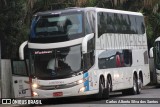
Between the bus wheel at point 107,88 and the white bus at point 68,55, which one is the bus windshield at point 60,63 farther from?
the bus wheel at point 107,88

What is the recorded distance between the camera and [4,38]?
28.8m

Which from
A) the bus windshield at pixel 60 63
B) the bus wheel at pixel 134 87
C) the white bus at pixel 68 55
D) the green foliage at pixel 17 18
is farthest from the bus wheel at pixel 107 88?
the green foliage at pixel 17 18

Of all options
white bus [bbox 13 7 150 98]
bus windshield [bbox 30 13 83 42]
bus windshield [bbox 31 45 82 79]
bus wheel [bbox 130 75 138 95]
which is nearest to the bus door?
white bus [bbox 13 7 150 98]

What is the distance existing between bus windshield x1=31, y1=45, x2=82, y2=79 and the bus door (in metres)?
1.65

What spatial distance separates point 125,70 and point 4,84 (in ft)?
22.1

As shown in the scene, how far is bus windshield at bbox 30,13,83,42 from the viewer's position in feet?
79.4

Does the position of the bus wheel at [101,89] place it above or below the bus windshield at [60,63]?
below

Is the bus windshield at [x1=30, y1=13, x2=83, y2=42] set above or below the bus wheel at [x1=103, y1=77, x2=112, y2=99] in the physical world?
above

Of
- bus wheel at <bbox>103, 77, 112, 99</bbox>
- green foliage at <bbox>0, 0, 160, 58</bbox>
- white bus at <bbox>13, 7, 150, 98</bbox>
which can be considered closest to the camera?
white bus at <bbox>13, 7, 150, 98</bbox>

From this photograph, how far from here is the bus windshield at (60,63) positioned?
Answer: 78.8 ft

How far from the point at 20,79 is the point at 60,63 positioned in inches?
105

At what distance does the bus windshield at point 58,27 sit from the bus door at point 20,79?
6.00 ft

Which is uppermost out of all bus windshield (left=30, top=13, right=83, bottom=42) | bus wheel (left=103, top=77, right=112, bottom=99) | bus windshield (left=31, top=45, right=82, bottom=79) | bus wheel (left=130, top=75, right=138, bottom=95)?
bus windshield (left=30, top=13, right=83, bottom=42)

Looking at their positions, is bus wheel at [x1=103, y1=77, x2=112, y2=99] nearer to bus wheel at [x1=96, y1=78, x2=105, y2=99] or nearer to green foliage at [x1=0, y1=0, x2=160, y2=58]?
bus wheel at [x1=96, y1=78, x2=105, y2=99]
